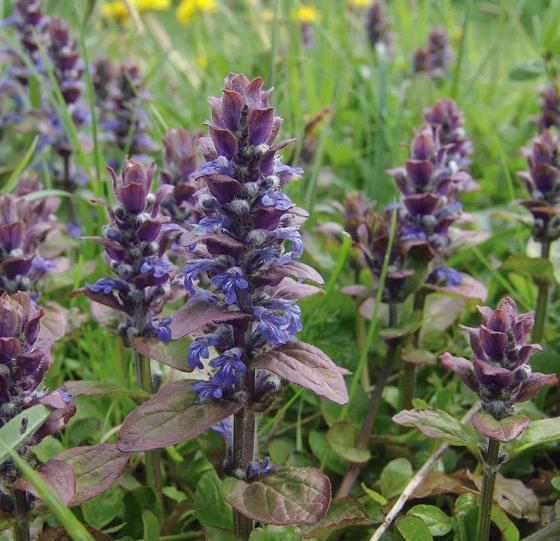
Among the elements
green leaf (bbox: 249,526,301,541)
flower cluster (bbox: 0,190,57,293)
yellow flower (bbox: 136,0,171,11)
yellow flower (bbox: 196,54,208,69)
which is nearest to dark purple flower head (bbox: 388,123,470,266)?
green leaf (bbox: 249,526,301,541)

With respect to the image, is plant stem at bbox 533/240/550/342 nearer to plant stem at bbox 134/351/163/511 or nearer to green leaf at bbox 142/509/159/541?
plant stem at bbox 134/351/163/511

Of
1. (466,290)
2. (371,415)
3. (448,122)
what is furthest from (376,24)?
(371,415)

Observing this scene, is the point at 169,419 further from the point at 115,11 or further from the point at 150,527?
the point at 115,11

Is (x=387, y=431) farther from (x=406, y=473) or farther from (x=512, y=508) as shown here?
(x=512, y=508)

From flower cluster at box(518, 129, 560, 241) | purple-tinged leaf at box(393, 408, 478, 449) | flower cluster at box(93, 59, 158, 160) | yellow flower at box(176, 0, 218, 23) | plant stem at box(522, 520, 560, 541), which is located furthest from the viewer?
yellow flower at box(176, 0, 218, 23)

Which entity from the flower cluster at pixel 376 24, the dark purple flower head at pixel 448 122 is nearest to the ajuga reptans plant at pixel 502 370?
the dark purple flower head at pixel 448 122

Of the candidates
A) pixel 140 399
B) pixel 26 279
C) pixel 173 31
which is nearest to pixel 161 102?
pixel 26 279
